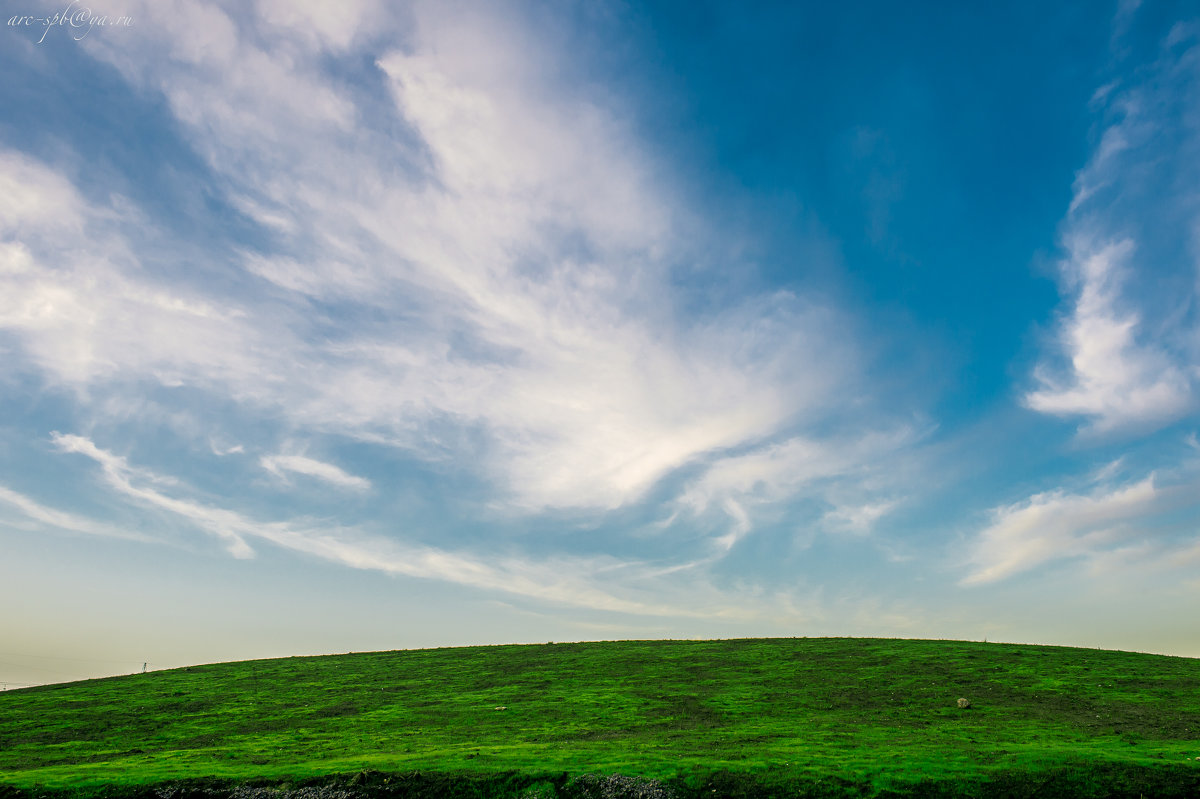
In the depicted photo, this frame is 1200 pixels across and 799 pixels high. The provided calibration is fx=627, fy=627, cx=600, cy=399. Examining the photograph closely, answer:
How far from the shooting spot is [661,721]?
5325 cm

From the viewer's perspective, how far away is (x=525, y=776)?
3644cm

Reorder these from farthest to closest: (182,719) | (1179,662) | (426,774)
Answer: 1. (1179,662)
2. (182,719)
3. (426,774)

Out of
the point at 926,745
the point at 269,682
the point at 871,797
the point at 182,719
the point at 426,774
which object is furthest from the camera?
the point at 269,682

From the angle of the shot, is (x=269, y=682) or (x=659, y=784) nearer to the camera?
(x=659, y=784)

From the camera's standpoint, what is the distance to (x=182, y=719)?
62.0 meters

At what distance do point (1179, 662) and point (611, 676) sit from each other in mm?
63280

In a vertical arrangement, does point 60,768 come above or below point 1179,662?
below

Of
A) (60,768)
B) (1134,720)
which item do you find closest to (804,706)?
(1134,720)

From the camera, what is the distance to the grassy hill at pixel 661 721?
35.4 meters

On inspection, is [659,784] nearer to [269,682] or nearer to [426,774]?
[426,774]

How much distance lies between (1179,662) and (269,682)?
10666 centimetres

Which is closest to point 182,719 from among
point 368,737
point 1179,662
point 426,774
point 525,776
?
point 368,737

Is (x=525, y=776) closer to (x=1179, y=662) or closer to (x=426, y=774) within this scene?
(x=426, y=774)

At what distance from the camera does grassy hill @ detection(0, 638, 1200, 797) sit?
35438 millimetres
